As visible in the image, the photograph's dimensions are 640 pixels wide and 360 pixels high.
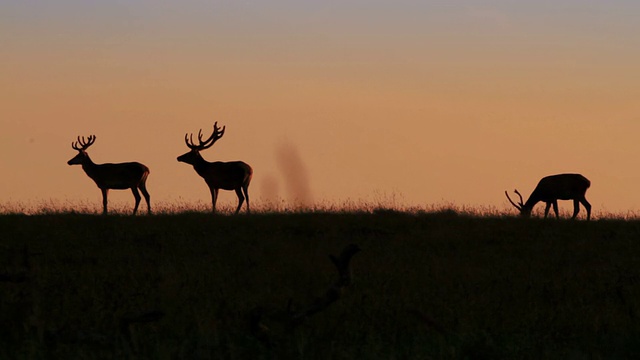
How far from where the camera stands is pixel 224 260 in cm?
1816

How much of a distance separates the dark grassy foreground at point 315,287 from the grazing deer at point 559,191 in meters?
5.83

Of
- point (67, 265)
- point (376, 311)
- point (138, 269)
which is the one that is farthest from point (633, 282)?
point (67, 265)

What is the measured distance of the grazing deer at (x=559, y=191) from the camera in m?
28.8

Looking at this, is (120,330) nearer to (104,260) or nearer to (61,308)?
(61,308)

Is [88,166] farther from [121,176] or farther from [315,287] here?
[315,287]

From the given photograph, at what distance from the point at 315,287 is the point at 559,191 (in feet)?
49.9

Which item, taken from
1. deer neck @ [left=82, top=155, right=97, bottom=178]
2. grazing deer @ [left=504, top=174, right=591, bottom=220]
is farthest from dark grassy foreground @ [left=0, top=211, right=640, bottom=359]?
deer neck @ [left=82, top=155, right=97, bottom=178]

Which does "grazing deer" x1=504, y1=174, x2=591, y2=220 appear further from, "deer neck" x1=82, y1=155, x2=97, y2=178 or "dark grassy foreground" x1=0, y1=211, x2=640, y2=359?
"deer neck" x1=82, y1=155, x2=97, y2=178

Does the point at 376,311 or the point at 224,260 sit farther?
the point at 224,260

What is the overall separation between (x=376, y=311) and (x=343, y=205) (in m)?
12.8

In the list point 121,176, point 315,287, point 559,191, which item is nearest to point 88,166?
point 121,176

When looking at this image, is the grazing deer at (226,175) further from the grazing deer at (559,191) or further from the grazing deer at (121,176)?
the grazing deer at (559,191)

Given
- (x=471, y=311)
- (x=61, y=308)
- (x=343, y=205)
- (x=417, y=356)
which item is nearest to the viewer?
(x=417, y=356)

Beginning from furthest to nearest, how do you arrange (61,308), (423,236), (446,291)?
(423,236)
(446,291)
(61,308)
